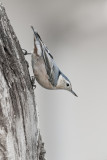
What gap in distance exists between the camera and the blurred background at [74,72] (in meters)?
2.54

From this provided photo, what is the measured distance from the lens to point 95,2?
2584 mm

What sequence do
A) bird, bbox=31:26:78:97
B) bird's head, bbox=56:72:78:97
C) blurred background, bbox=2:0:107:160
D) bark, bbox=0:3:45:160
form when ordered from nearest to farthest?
bark, bbox=0:3:45:160 → bird, bbox=31:26:78:97 → bird's head, bbox=56:72:78:97 → blurred background, bbox=2:0:107:160

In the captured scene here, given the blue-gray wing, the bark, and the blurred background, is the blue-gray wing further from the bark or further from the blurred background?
the blurred background

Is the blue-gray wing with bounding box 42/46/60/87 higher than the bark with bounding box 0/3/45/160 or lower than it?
higher

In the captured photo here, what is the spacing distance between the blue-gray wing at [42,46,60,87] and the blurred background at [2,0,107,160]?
44.7 inches

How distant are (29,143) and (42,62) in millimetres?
355

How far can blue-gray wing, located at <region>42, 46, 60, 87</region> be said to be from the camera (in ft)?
4.04

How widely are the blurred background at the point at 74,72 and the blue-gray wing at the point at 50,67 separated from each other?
114 centimetres

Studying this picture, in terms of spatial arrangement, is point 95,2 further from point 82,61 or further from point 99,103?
point 99,103

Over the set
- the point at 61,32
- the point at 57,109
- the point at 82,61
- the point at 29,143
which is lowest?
the point at 29,143

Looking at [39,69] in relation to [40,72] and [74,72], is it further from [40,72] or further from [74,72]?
[74,72]

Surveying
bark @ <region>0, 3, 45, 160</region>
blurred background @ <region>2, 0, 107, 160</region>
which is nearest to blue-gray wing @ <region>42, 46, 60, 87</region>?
bark @ <region>0, 3, 45, 160</region>

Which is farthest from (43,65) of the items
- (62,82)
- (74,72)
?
(74,72)

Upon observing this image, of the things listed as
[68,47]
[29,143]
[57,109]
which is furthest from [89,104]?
[29,143]
